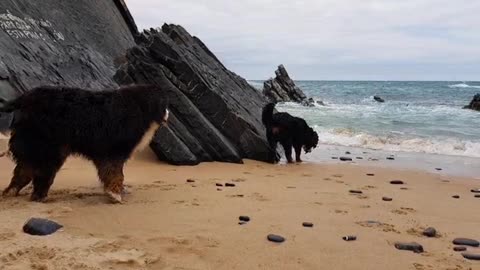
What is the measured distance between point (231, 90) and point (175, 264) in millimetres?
8995

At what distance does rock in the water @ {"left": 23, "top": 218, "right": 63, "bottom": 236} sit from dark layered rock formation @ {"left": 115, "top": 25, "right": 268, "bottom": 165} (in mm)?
4762

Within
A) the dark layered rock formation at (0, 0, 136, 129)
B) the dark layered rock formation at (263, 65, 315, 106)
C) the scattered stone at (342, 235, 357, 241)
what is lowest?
the scattered stone at (342, 235, 357, 241)

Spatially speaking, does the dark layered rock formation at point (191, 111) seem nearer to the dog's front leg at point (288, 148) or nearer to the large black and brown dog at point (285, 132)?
the large black and brown dog at point (285, 132)

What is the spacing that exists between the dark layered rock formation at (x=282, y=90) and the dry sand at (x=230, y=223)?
33.3 m

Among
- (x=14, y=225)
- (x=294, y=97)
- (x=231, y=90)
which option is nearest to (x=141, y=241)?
(x=14, y=225)

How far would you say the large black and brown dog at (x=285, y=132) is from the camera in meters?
11.2

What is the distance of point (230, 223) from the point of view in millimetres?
5152

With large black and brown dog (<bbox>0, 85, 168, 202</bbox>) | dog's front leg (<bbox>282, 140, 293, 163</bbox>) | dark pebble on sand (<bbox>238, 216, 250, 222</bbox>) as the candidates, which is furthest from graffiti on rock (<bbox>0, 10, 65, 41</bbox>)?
dark pebble on sand (<bbox>238, 216, 250, 222</bbox>)

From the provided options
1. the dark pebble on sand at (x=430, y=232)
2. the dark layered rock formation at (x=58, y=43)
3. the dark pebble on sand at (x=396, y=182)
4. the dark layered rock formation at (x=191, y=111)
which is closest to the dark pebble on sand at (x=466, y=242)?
the dark pebble on sand at (x=430, y=232)

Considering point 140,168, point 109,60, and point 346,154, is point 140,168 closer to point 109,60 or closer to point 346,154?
point 346,154

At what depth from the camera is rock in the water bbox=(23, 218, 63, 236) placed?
14.5 feet

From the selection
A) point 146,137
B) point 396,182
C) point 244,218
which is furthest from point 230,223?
point 396,182

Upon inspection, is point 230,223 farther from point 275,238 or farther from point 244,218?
point 275,238

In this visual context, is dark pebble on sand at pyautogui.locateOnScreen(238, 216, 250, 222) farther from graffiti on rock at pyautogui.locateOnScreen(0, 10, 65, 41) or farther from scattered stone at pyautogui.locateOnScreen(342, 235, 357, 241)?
graffiti on rock at pyautogui.locateOnScreen(0, 10, 65, 41)
